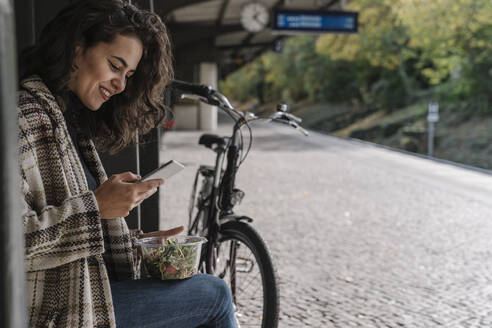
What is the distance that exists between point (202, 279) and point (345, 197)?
6167 mm

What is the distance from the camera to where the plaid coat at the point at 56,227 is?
1.36 metres

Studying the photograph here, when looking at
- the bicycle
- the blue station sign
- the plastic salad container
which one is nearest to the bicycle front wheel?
the bicycle

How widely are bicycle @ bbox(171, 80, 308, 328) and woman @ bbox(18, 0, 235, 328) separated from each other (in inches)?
21.3

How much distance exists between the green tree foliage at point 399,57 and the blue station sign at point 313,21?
4011mm

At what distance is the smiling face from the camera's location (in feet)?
5.57

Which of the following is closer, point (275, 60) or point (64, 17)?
point (64, 17)

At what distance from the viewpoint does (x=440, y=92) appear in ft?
70.1

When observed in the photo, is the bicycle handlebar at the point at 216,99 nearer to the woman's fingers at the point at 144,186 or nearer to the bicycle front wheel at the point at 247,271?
the bicycle front wheel at the point at 247,271

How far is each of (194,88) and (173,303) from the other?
1.17 m

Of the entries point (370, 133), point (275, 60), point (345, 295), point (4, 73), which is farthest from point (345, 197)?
point (275, 60)

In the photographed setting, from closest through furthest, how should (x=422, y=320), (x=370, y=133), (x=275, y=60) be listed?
(x=422, y=320), (x=370, y=133), (x=275, y=60)

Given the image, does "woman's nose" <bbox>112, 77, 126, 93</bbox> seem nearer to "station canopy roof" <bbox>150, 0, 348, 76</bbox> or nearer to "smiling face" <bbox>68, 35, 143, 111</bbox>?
"smiling face" <bbox>68, 35, 143, 111</bbox>

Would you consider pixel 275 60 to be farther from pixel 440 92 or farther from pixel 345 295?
pixel 345 295

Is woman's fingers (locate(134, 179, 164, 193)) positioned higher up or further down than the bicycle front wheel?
higher up
